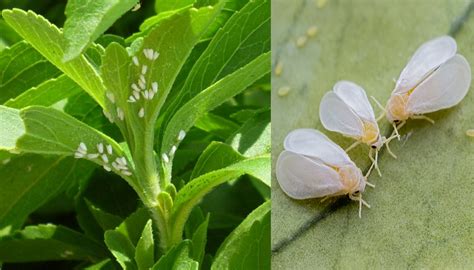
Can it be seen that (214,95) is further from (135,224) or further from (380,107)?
(380,107)

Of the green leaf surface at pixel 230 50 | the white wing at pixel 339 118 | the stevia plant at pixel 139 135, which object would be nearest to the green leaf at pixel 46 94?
the stevia plant at pixel 139 135

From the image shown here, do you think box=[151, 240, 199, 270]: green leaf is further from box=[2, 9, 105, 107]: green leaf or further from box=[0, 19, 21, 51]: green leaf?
box=[0, 19, 21, 51]: green leaf

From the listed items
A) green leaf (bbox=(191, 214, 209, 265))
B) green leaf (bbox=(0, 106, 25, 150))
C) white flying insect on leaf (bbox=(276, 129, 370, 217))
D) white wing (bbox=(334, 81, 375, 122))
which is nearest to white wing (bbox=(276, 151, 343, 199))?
white flying insect on leaf (bbox=(276, 129, 370, 217))

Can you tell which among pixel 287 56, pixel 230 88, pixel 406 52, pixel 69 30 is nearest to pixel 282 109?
pixel 287 56

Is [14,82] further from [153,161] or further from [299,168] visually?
[299,168]

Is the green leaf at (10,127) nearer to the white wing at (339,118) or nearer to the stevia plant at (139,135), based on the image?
the stevia plant at (139,135)

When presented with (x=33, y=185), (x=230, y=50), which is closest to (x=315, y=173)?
(x=230, y=50)
